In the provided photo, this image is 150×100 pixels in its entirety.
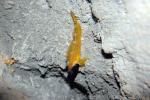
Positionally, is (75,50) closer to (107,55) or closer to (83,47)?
(83,47)

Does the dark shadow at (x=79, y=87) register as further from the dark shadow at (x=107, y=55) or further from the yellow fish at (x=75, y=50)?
the dark shadow at (x=107, y=55)

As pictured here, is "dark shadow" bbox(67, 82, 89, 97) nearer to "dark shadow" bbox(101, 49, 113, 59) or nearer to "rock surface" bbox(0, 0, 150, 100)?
"rock surface" bbox(0, 0, 150, 100)

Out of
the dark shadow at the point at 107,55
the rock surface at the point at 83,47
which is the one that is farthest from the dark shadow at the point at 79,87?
the dark shadow at the point at 107,55

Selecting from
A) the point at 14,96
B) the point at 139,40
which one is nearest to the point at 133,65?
the point at 139,40

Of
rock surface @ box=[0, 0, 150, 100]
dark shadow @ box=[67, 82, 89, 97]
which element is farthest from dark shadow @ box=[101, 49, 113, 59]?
dark shadow @ box=[67, 82, 89, 97]

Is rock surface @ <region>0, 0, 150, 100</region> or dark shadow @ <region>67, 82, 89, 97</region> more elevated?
rock surface @ <region>0, 0, 150, 100</region>

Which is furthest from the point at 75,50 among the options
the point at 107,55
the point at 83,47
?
the point at 107,55
